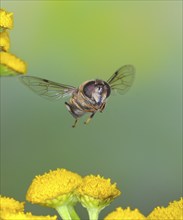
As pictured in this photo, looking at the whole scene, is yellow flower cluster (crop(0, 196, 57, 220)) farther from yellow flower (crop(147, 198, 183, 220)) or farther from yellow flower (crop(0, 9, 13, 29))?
yellow flower (crop(0, 9, 13, 29))

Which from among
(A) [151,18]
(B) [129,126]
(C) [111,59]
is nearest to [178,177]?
(B) [129,126]

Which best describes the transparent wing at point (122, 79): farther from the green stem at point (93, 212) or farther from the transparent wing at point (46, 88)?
the green stem at point (93, 212)

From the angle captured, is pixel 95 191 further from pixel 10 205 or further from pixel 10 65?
pixel 10 65

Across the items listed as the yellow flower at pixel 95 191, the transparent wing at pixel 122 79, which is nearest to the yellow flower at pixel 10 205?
the yellow flower at pixel 95 191

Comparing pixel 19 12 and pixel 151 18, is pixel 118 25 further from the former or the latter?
pixel 19 12

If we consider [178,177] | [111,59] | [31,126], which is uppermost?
[111,59]

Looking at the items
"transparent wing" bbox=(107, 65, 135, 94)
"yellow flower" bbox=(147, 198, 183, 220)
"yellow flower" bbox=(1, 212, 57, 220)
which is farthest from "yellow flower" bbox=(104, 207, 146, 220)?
"transparent wing" bbox=(107, 65, 135, 94)
